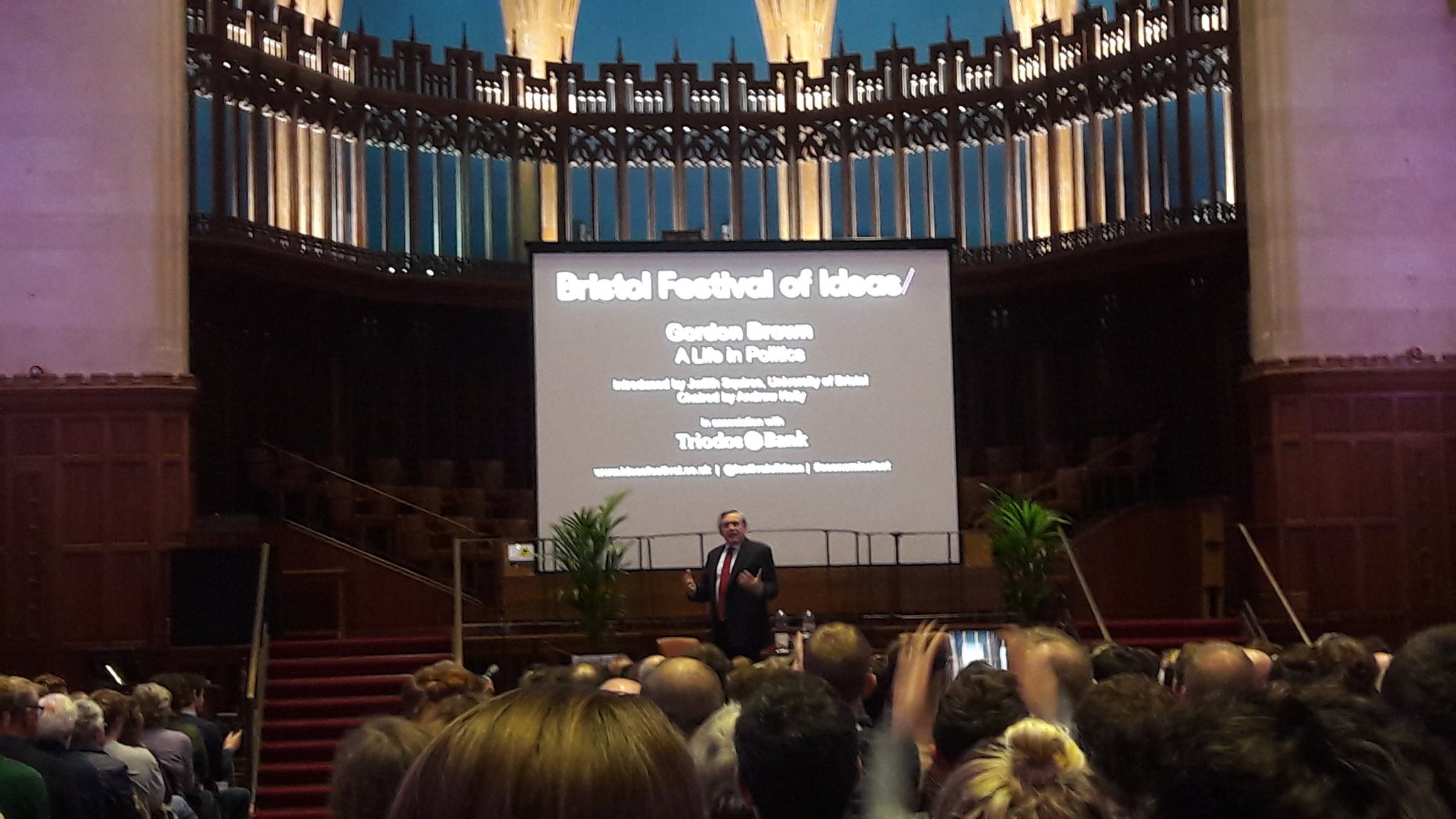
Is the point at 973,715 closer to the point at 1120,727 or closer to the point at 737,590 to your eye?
the point at 1120,727

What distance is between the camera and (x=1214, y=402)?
17.2m

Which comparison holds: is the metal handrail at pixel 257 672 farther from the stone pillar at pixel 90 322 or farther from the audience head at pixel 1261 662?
the audience head at pixel 1261 662

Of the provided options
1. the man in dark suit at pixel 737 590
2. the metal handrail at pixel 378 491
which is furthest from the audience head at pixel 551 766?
the metal handrail at pixel 378 491

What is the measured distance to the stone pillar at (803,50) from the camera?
20.3 m

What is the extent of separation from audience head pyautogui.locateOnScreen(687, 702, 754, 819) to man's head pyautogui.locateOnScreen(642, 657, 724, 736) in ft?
1.73

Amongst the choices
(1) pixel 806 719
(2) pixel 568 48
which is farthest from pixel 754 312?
(1) pixel 806 719

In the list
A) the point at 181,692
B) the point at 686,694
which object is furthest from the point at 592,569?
the point at 686,694

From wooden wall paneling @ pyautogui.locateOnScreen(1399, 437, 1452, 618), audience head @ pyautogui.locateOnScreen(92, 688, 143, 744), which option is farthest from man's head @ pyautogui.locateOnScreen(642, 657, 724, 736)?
wooden wall paneling @ pyautogui.locateOnScreen(1399, 437, 1452, 618)

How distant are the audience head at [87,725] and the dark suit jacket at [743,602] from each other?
495cm

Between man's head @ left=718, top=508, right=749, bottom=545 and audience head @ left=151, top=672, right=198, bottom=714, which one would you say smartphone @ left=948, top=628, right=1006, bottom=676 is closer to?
man's head @ left=718, top=508, right=749, bottom=545

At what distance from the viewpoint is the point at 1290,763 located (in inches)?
55.9

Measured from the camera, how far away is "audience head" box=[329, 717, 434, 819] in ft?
7.86

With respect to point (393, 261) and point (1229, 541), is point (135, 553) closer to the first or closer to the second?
point (393, 261)

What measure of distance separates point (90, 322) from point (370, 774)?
12398 millimetres
